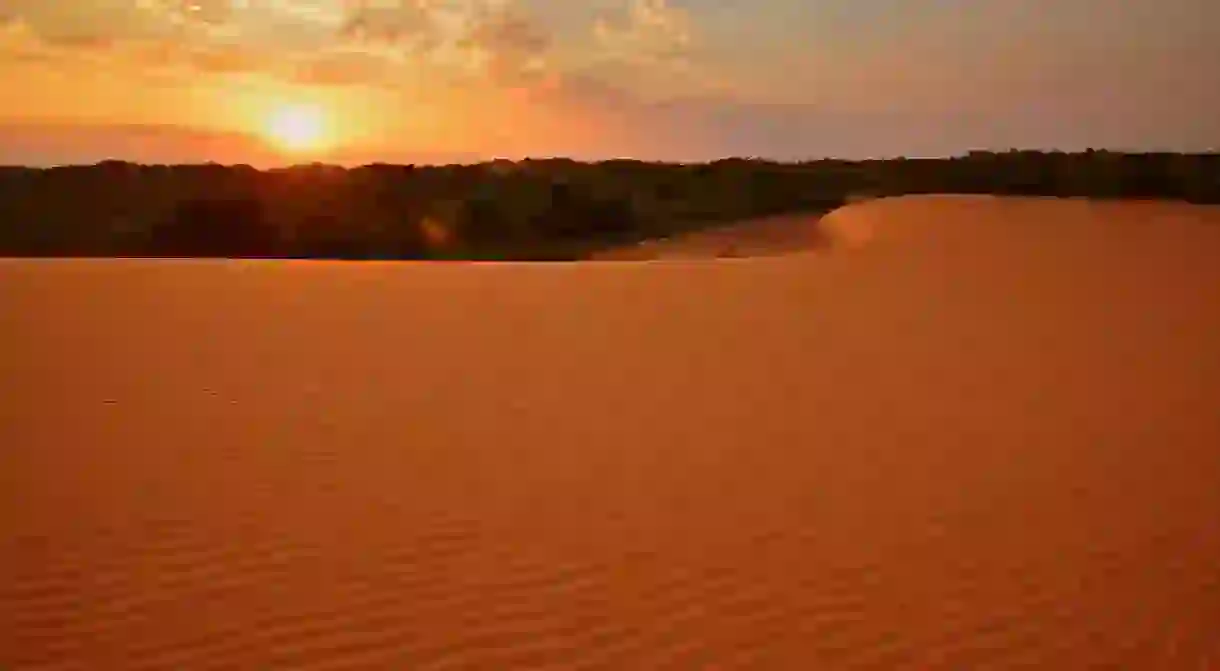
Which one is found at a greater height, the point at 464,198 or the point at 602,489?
the point at 464,198

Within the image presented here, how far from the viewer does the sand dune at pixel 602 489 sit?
414 centimetres

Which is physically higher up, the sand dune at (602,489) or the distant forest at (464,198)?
the distant forest at (464,198)

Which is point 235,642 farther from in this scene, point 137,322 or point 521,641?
point 137,322

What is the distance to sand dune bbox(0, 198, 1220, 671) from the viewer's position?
4.14m

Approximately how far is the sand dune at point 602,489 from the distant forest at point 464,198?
15578 millimetres

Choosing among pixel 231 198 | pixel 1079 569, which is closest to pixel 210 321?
pixel 1079 569

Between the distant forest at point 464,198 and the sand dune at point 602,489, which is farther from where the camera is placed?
the distant forest at point 464,198

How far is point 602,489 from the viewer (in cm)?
581

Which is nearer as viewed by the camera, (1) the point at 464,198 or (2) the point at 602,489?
(2) the point at 602,489

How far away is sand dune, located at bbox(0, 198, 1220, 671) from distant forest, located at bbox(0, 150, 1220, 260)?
51.1 feet

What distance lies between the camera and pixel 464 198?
105 feet

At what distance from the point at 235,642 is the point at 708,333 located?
24.6 ft

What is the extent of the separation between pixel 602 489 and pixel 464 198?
26.9m

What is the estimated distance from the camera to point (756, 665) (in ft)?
12.9
